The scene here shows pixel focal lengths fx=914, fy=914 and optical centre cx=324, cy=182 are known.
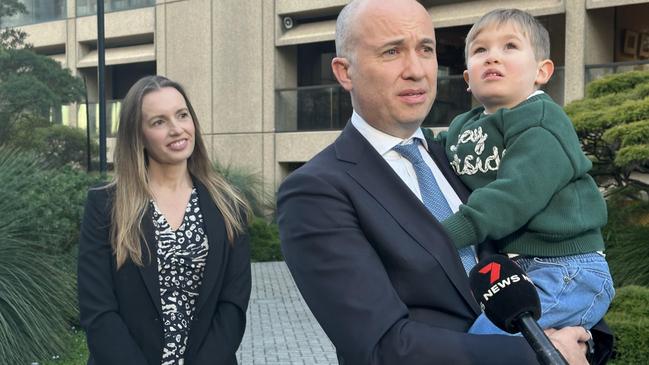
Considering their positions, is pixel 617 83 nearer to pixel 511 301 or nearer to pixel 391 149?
pixel 391 149

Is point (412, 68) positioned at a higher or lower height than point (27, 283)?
higher

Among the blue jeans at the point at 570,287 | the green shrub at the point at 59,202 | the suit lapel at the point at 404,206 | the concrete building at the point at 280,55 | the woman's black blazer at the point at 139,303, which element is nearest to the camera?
the suit lapel at the point at 404,206

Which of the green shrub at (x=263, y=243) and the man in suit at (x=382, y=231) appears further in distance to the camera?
the green shrub at (x=263, y=243)

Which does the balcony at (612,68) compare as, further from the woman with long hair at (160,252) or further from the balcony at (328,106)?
the woman with long hair at (160,252)

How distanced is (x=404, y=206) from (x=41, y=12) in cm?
3399

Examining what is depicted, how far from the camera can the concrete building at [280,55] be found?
1989cm

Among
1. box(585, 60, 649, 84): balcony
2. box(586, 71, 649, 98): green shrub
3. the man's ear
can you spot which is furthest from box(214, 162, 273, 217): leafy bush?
the man's ear

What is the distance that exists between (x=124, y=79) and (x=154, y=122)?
97.3 ft

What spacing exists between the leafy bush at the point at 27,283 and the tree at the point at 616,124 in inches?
239

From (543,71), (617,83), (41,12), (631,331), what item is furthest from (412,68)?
(41,12)

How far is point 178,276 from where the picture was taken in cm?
412

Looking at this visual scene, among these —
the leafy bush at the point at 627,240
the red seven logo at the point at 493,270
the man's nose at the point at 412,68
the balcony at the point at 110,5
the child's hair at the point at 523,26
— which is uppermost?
the balcony at the point at 110,5

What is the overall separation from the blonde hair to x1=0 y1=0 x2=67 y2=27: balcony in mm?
30341

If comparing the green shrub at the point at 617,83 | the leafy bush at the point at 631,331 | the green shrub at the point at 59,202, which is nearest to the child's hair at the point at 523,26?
the leafy bush at the point at 631,331
